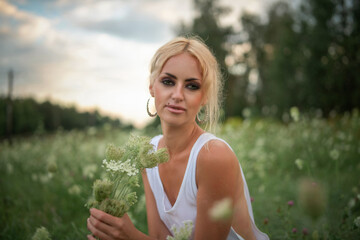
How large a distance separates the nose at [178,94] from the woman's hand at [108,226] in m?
0.72

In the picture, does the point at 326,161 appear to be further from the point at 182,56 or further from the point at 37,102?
the point at 37,102

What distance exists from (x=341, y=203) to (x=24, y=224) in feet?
11.0

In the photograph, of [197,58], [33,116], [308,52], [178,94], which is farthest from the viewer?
[33,116]

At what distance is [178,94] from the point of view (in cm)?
154

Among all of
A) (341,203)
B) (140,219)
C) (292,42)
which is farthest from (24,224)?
(292,42)

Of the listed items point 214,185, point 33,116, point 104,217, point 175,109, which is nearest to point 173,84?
point 175,109

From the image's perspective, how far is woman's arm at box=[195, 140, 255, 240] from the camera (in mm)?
1357

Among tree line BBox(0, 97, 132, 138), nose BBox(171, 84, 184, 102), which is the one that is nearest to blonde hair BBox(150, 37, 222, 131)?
nose BBox(171, 84, 184, 102)

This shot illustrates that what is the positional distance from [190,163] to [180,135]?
25 cm

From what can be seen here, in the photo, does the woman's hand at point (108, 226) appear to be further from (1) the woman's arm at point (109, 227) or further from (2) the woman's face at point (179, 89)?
(2) the woman's face at point (179, 89)

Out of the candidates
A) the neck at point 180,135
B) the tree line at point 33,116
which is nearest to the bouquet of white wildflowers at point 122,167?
the neck at point 180,135

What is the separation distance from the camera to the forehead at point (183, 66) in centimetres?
160

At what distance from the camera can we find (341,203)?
2.85 meters

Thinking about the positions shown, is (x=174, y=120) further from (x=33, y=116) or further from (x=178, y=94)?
(x=33, y=116)
